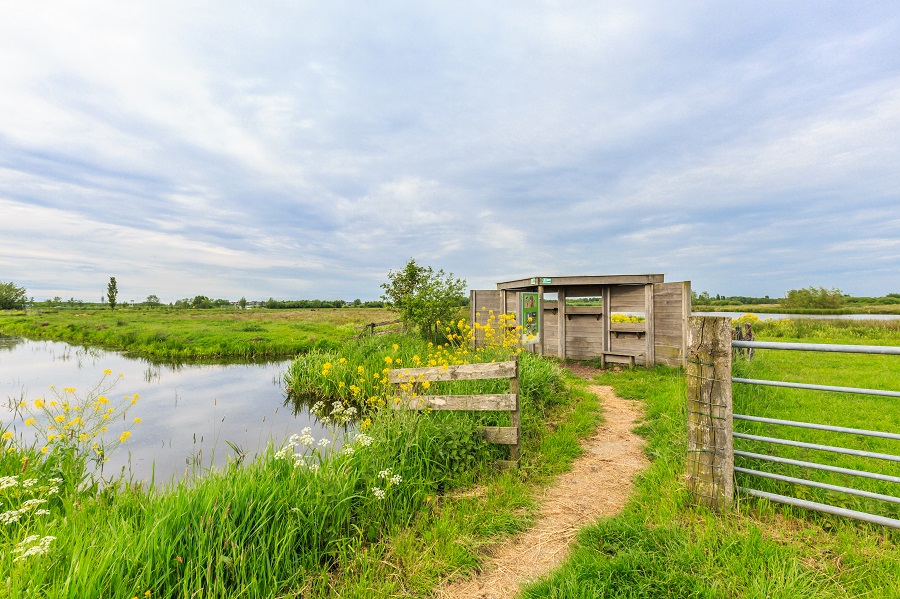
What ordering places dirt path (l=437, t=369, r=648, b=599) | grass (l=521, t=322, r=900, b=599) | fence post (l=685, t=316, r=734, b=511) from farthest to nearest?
fence post (l=685, t=316, r=734, b=511), dirt path (l=437, t=369, r=648, b=599), grass (l=521, t=322, r=900, b=599)

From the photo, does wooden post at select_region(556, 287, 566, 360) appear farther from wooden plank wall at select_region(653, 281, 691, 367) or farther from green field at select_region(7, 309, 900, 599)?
green field at select_region(7, 309, 900, 599)

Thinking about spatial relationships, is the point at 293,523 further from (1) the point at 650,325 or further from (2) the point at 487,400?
(1) the point at 650,325

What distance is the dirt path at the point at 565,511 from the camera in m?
2.88

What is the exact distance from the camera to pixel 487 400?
4770mm

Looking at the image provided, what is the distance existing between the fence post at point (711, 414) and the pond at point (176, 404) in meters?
4.66

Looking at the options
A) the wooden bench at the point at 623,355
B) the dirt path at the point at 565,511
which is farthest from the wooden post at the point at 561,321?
the dirt path at the point at 565,511

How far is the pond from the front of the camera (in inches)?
283

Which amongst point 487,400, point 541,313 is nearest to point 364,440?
point 487,400

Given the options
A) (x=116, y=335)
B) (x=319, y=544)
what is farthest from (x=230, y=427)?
(x=116, y=335)

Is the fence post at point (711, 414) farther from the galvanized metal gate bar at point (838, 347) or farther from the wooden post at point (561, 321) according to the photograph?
the wooden post at point (561, 321)

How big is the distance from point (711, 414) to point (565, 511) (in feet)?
5.77

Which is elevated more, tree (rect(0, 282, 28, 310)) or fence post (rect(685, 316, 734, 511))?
tree (rect(0, 282, 28, 310))

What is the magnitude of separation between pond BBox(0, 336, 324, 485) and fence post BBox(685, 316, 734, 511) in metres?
4.66

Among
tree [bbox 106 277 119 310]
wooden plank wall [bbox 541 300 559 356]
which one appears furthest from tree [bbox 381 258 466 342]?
tree [bbox 106 277 119 310]
